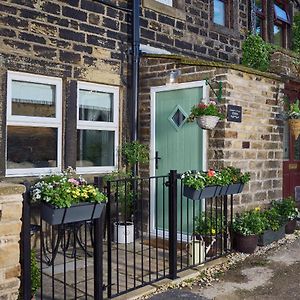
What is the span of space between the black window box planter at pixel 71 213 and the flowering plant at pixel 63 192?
0.04 metres

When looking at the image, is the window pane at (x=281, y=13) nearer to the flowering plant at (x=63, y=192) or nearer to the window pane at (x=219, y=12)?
the window pane at (x=219, y=12)

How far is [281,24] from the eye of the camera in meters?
10.8

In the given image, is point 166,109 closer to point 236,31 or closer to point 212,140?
point 212,140

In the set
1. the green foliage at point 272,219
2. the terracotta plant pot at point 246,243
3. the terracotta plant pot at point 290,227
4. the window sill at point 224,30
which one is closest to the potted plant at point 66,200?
the terracotta plant pot at point 246,243

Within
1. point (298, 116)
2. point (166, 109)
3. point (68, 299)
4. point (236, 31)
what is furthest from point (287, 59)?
point (68, 299)

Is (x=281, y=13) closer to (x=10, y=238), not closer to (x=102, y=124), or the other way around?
(x=102, y=124)

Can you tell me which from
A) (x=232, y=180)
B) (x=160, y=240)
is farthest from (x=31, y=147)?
(x=232, y=180)

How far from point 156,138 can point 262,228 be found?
85.2 inches

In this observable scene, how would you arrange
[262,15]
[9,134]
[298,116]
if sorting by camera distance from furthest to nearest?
[262,15] < [298,116] < [9,134]

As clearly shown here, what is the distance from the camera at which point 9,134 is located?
5.60 meters

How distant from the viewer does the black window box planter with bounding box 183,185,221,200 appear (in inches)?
200

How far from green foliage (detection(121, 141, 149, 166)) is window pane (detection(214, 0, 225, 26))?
140 inches

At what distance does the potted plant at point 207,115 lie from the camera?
557cm

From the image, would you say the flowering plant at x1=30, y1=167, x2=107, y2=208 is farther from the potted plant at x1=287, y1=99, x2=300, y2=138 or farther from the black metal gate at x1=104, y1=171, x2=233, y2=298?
the potted plant at x1=287, y1=99, x2=300, y2=138
